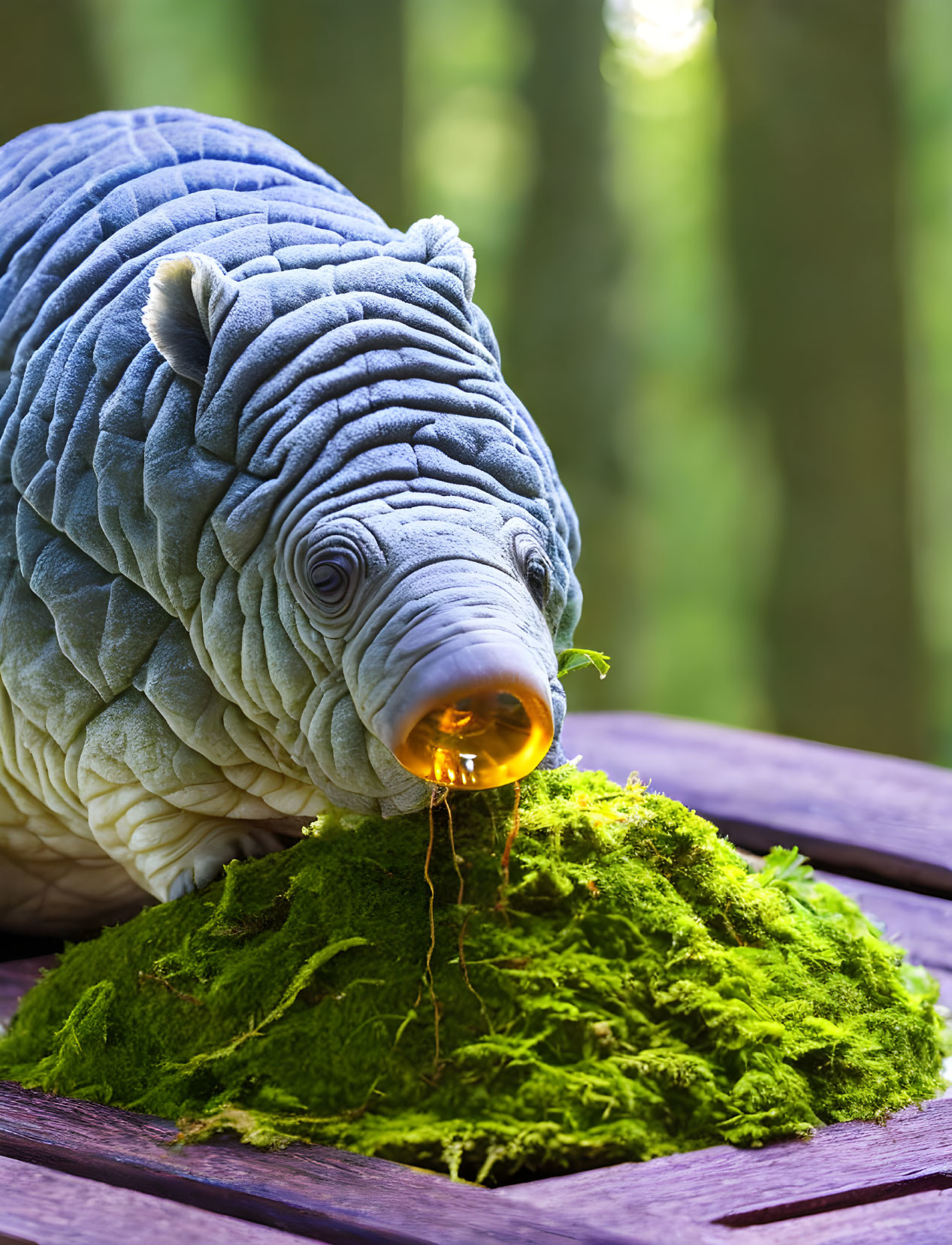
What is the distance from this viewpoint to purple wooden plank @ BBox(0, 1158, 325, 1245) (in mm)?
1917

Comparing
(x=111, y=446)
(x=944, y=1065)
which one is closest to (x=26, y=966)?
(x=111, y=446)

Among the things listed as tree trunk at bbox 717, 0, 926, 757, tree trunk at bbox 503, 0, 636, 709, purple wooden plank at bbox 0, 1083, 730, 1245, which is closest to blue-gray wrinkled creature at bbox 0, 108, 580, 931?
purple wooden plank at bbox 0, 1083, 730, 1245

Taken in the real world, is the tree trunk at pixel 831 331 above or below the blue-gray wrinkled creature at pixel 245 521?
above

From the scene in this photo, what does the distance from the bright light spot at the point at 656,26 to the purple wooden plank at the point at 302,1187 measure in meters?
9.81

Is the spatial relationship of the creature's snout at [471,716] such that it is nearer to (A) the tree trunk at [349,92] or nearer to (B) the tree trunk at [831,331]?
(A) the tree trunk at [349,92]

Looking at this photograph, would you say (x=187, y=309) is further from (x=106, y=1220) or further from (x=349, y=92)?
(x=349, y=92)

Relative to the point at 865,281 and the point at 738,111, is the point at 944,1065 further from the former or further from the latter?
the point at 738,111

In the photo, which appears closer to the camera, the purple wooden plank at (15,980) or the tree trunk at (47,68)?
the purple wooden plank at (15,980)

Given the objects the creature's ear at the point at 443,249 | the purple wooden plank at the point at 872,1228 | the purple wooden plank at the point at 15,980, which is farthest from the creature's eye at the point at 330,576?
the purple wooden plank at the point at 15,980

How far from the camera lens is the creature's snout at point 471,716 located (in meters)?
2.16

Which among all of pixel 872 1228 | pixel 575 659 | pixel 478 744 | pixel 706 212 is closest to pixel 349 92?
pixel 706 212

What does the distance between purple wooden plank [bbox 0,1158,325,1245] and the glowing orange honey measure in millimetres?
798

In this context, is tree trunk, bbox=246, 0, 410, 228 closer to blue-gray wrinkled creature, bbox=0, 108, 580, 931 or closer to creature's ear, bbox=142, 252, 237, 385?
blue-gray wrinkled creature, bbox=0, 108, 580, 931

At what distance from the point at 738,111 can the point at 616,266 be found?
1430 millimetres
